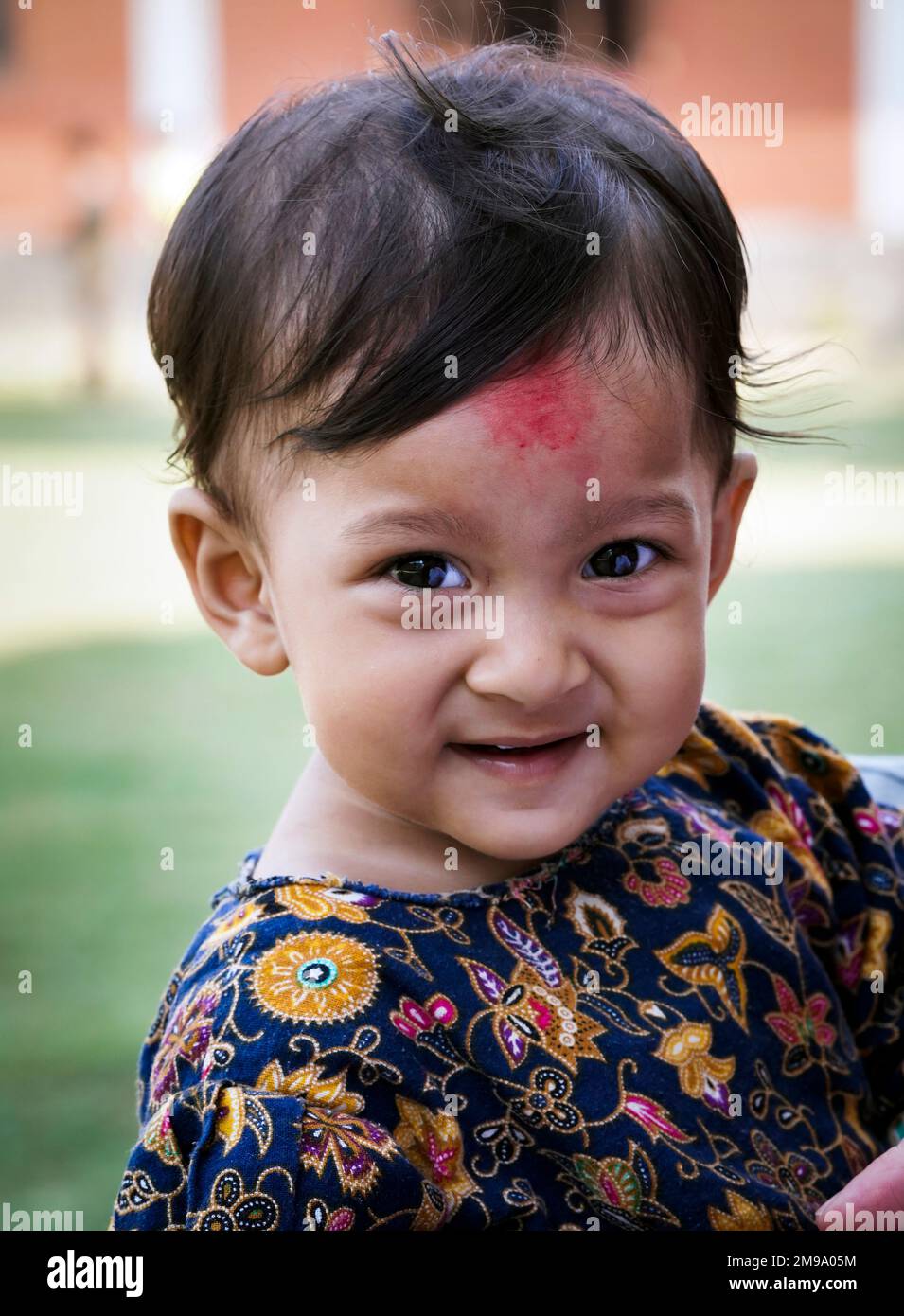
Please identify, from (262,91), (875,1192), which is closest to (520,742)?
(875,1192)

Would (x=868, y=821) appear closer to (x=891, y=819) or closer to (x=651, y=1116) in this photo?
(x=891, y=819)

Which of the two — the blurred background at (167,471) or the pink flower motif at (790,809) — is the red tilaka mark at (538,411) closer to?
the blurred background at (167,471)

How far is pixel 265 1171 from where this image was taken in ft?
3.67

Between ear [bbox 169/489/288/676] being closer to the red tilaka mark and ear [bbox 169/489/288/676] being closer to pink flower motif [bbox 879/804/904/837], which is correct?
the red tilaka mark

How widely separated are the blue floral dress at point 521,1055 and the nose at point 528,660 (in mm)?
220

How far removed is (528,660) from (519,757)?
12cm

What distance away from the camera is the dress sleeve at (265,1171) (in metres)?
1.12

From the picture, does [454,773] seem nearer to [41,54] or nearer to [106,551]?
[106,551]

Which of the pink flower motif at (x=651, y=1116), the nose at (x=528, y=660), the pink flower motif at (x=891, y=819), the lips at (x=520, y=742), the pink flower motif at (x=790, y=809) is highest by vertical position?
the nose at (x=528, y=660)

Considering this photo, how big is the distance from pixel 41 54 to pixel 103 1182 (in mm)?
11780

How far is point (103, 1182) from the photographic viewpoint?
8.00 feet

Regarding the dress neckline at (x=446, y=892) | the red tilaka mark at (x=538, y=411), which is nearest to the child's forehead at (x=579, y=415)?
the red tilaka mark at (x=538, y=411)

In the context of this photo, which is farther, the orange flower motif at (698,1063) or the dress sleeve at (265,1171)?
the orange flower motif at (698,1063)

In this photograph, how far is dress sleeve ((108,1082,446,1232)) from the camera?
1119mm
